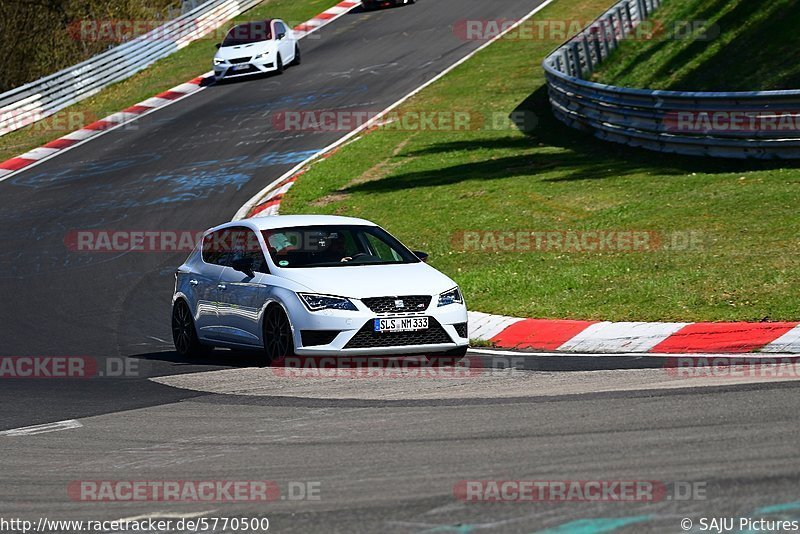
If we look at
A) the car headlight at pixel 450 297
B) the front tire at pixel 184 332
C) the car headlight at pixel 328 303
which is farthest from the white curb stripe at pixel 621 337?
the front tire at pixel 184 332

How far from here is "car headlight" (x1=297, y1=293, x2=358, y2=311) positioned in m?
12.5

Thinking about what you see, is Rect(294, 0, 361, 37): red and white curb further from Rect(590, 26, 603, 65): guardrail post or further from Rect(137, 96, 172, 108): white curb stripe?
Rect(590, 26, 603, 65): guardrail post

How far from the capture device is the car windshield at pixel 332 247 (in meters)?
13.5

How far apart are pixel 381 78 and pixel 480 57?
351 centimetres

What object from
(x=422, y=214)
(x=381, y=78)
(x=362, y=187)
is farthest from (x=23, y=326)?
(x=381, y=78)

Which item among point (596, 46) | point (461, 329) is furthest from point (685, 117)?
point (596, 46)

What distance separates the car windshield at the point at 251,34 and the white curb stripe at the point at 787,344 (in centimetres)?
2793

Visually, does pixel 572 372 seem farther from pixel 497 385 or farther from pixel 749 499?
pixel 749 499

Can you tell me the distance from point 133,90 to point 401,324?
27.5 m

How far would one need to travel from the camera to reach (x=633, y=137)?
81.8 feet

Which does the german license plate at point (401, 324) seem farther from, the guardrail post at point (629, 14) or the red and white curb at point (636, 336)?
the guardrail post at point (629, 14)

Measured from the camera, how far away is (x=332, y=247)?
541 inches

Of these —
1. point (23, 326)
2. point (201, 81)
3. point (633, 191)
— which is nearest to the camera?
point (23, 326)

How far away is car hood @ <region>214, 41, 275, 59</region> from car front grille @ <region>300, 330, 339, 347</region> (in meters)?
25.9
